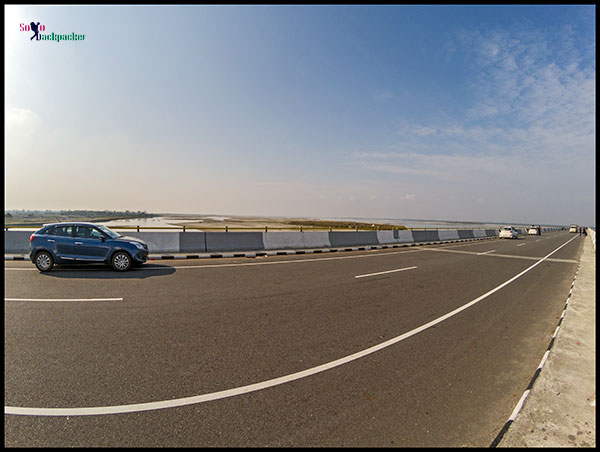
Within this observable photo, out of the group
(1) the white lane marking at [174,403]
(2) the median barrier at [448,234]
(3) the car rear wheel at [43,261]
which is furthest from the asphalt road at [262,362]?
(2) the median barrier at [448,234]

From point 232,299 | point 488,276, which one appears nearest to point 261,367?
point 232,299

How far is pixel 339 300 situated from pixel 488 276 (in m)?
7.29

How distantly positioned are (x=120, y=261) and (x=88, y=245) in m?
1.16

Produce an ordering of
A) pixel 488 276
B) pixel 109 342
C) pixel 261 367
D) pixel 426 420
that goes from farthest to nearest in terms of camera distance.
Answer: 1. pixel 488 276
2. pixel 109 342
3. pixel 261 367
4. pixel 426 420

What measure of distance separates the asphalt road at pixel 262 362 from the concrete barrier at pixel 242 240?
21.9ft

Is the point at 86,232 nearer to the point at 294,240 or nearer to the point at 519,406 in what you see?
the point at 294,240

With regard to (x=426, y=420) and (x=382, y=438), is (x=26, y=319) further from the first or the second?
(x=426, y=420)

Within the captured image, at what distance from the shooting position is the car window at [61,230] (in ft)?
30.0

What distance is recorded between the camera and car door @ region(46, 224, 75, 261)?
900 cm

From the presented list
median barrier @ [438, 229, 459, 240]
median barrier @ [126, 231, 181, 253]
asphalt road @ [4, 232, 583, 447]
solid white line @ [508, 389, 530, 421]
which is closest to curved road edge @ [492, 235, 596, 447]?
solid white line @ [508, 389, 530, 421]

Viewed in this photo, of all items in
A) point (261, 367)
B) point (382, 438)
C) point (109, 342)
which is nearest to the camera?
point (382, 438)

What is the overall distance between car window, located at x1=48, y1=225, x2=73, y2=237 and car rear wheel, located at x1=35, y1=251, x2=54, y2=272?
68 cm

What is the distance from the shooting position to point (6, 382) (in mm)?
3295

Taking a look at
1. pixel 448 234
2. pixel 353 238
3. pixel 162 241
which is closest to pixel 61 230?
pixel 162 241
